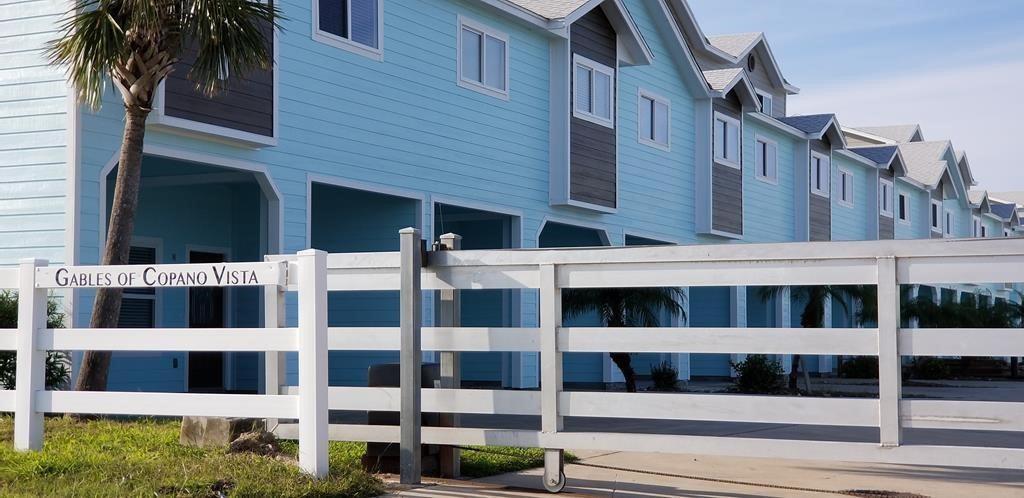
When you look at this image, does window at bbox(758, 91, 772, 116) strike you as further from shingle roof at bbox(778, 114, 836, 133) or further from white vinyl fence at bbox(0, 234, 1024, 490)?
white vinyl fence at bbox(0, 234, 1024, 490)

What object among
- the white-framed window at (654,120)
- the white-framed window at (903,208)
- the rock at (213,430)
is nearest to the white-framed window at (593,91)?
the white-framed window at (654,120)

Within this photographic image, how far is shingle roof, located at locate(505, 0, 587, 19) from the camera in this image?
21953 mm

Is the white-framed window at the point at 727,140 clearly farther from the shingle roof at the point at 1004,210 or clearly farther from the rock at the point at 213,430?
the shingle roof at the point at 1004,210

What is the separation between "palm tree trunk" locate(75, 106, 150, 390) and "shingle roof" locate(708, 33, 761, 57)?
972 inches

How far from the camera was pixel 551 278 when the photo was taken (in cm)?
838

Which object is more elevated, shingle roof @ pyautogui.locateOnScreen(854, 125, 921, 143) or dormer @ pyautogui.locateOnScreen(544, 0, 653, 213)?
shingle roof @ pyautogui.locateOnScreen(854, 125, 921, 143)

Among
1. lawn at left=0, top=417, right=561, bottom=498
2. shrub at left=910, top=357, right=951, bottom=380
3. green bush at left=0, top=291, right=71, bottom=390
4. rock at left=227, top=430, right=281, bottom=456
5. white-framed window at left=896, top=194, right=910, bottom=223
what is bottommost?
shrub at left=910, top=357, right=951, bottom=380

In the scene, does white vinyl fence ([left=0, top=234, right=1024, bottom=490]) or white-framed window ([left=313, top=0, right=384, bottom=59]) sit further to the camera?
white-framed window ([left=313, top=0, right=384, bottom=59])

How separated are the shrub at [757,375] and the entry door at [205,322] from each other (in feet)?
33.7

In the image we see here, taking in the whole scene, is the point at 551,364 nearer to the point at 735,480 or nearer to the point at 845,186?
the point at 735,480

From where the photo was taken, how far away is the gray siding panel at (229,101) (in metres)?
14.4

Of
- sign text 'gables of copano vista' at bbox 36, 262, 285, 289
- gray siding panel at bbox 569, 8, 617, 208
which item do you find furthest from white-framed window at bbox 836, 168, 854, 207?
sign text 'gables of copano vista' at bbox 36, 262, 285, 289

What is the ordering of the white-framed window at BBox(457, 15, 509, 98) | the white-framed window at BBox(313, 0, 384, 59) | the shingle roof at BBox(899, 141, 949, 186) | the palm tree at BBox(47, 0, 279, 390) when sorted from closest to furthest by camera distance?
the palm tree at BBox(47, 0, 279, 390) < the white-framed window at BBox(313, 0, 384, 59) < the white-framed window at BBox(457, 15, 509, 98) < the shingle roof at BBox(899, 141, 949, 186)

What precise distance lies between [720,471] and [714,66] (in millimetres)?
25392
